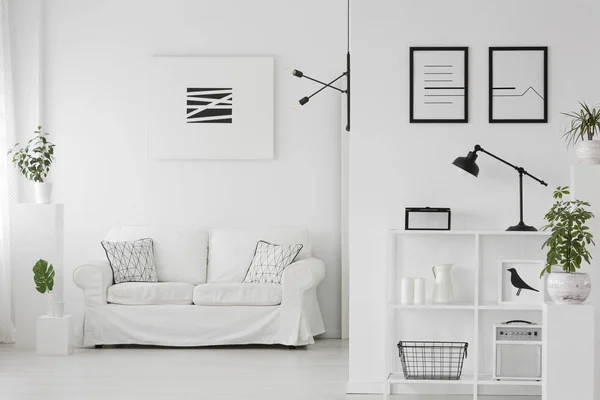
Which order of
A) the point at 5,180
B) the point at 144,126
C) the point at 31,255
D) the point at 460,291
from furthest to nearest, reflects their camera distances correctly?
the point at 144,126
the point at 5,180
the point at 31,255
the point at 460,291

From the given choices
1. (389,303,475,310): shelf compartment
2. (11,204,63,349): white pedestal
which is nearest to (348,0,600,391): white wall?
(389,303,475,310): shelf compartment

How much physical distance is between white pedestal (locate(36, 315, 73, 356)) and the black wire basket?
101 inches

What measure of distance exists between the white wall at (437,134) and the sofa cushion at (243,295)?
4.67 ft

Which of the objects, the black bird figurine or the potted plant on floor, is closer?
the black bird figurine

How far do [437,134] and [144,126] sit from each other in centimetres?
313

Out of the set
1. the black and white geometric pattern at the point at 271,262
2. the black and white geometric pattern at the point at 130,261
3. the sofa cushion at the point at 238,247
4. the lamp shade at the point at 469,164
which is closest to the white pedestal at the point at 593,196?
the lamp shade at the point at 469,164

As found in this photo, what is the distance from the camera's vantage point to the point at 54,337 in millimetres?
5801

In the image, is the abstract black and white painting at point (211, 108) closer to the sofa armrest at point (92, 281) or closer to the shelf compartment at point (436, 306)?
the sofa armrest at point (92, 281)

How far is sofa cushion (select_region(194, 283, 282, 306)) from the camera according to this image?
235 inches

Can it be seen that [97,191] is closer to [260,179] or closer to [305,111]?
[260,179]

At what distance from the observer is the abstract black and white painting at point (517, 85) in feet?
15.1

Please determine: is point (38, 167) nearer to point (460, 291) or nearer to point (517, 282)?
point (460, 291)

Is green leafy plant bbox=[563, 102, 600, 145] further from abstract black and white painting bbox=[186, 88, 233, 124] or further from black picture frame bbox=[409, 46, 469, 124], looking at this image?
abstract black and white painting bbox=[186, 88, 233, 124]

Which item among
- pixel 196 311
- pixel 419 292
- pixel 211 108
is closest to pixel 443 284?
pixel 419 292
